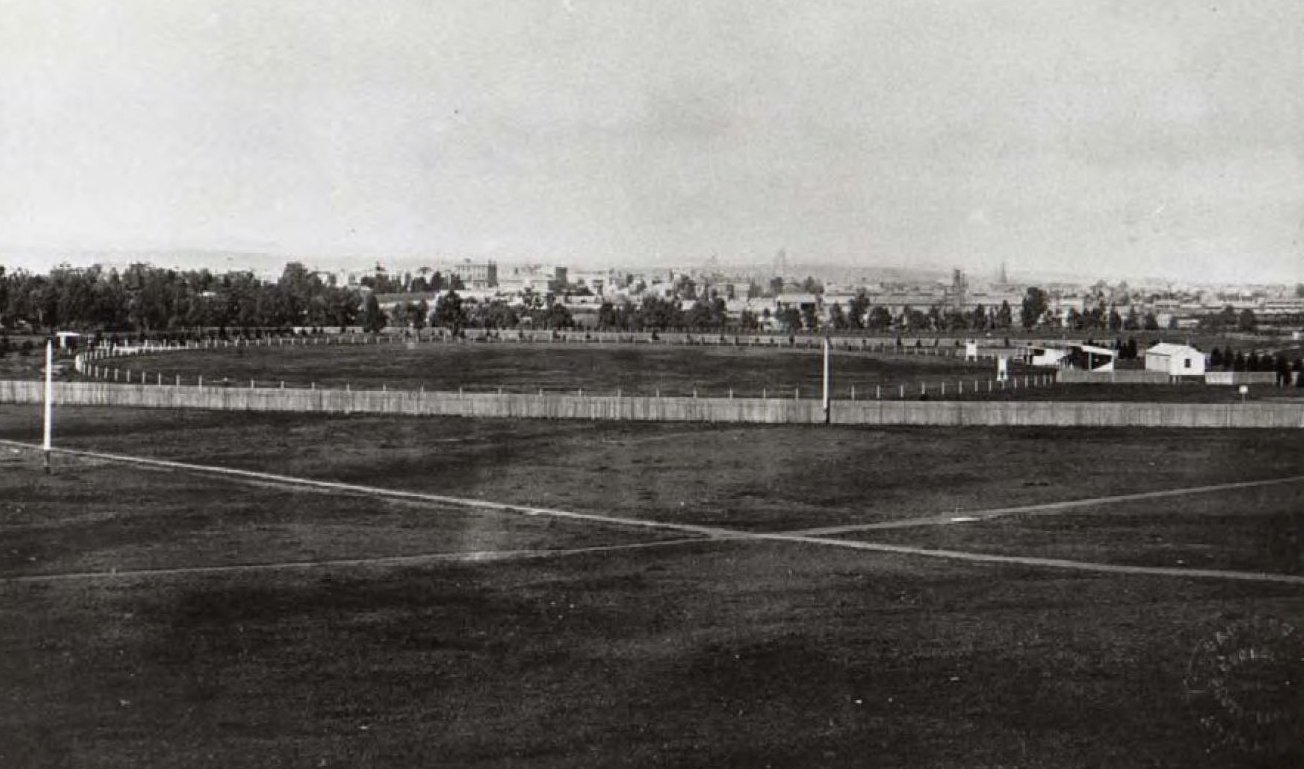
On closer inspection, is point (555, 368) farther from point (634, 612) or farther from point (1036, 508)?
point (634, 612)

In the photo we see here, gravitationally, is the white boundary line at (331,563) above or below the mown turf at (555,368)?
below

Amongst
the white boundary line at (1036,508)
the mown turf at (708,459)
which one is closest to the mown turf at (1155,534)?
the white boundary line at (1036,508)

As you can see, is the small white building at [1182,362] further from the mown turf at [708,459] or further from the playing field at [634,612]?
the playing field at [634,612]

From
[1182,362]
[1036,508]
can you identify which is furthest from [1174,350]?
[1036,508]

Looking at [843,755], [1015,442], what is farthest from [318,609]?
[1015,442]

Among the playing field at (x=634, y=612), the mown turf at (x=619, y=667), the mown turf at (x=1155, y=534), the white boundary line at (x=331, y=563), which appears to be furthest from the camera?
the mown turf at (x=1155, y=534)

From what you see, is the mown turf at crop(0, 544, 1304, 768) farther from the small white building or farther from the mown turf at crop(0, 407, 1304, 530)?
the small white building
